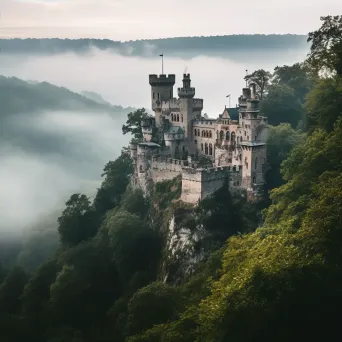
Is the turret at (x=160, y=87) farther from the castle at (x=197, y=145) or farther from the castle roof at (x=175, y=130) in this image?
the castle roof at (x=175, y=130)

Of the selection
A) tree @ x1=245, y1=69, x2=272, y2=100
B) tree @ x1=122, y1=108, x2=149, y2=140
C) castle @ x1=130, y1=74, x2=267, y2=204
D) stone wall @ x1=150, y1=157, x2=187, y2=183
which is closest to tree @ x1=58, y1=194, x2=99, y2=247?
castle @ x1=130, y1=74, x2=267, y2=204

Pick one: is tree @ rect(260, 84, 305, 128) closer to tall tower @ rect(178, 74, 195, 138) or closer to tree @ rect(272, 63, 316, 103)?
tree @ rect(272, 63, 316, 103)

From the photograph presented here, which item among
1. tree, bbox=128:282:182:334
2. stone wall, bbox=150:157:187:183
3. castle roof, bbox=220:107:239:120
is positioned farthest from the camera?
stone wall, bbox=150:157:187:183

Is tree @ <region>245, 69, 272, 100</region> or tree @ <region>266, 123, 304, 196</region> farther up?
tree @ <region>245, 69, 272, 100</region>

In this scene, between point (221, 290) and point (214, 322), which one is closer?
point (214, 322)

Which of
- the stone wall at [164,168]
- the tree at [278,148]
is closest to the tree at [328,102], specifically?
the tree at [278,148]

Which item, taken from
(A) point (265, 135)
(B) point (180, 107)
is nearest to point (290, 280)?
(A) point (265, 135)

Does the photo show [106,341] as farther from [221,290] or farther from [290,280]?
[290,280]
